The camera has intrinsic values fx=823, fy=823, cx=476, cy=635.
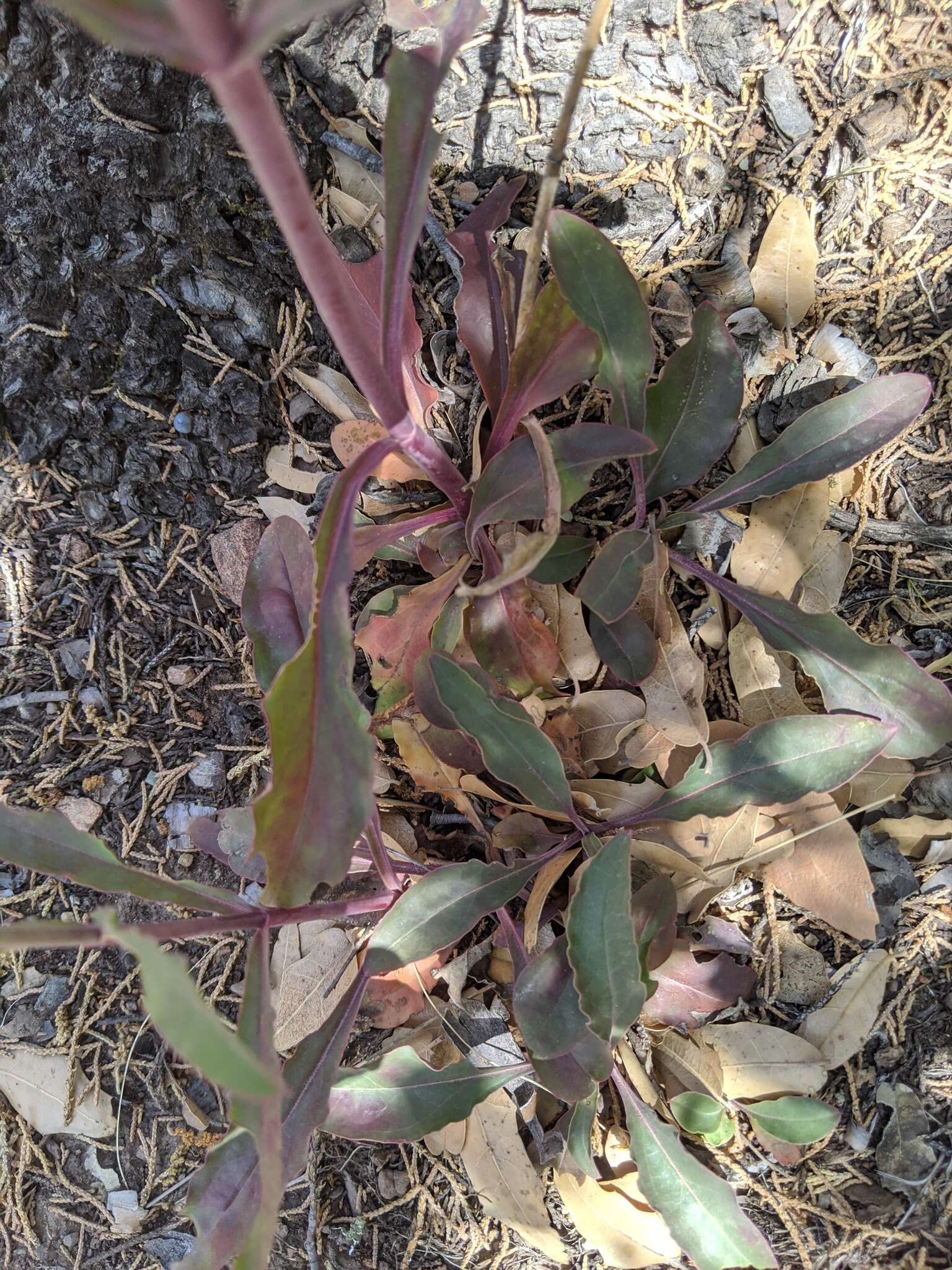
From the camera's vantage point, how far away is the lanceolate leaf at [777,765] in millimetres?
1153

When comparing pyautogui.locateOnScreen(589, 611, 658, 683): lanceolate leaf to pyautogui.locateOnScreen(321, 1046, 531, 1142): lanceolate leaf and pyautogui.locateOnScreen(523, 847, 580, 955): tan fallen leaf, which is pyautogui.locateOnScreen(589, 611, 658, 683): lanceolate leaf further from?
pyautogui.locateOnScreen(321, 1046, 531, 1142): lanceolate leaf

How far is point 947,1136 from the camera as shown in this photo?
4.30 ft

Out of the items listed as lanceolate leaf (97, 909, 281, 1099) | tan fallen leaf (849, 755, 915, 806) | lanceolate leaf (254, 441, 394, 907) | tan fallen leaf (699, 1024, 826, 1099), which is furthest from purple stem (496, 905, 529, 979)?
lanceolate leaf (97, 909, 281, 1099)

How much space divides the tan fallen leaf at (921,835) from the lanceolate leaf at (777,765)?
0.77 ft

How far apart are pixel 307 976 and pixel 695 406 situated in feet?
3.72

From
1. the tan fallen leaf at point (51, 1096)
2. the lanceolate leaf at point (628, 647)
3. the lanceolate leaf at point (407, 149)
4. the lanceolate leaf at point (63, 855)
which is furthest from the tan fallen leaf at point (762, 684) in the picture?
the tan fallen leaf at point (51, 1096)

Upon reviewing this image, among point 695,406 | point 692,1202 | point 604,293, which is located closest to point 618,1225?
point 692,1202

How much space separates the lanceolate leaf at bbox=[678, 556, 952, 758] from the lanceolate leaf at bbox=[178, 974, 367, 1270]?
2.92 feet

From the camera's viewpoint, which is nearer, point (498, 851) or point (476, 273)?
point (476, 273)

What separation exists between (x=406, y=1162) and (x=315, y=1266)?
0.23 m

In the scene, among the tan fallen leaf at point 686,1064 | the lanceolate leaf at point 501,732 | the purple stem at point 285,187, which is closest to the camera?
the purple stem at point 285,187

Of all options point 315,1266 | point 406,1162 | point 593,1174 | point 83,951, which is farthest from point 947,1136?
point 83,951

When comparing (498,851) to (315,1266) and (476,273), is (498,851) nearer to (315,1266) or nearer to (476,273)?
(315,1266)

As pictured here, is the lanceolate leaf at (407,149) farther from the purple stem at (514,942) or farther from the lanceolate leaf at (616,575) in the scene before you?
the purple stem at (514,942)
